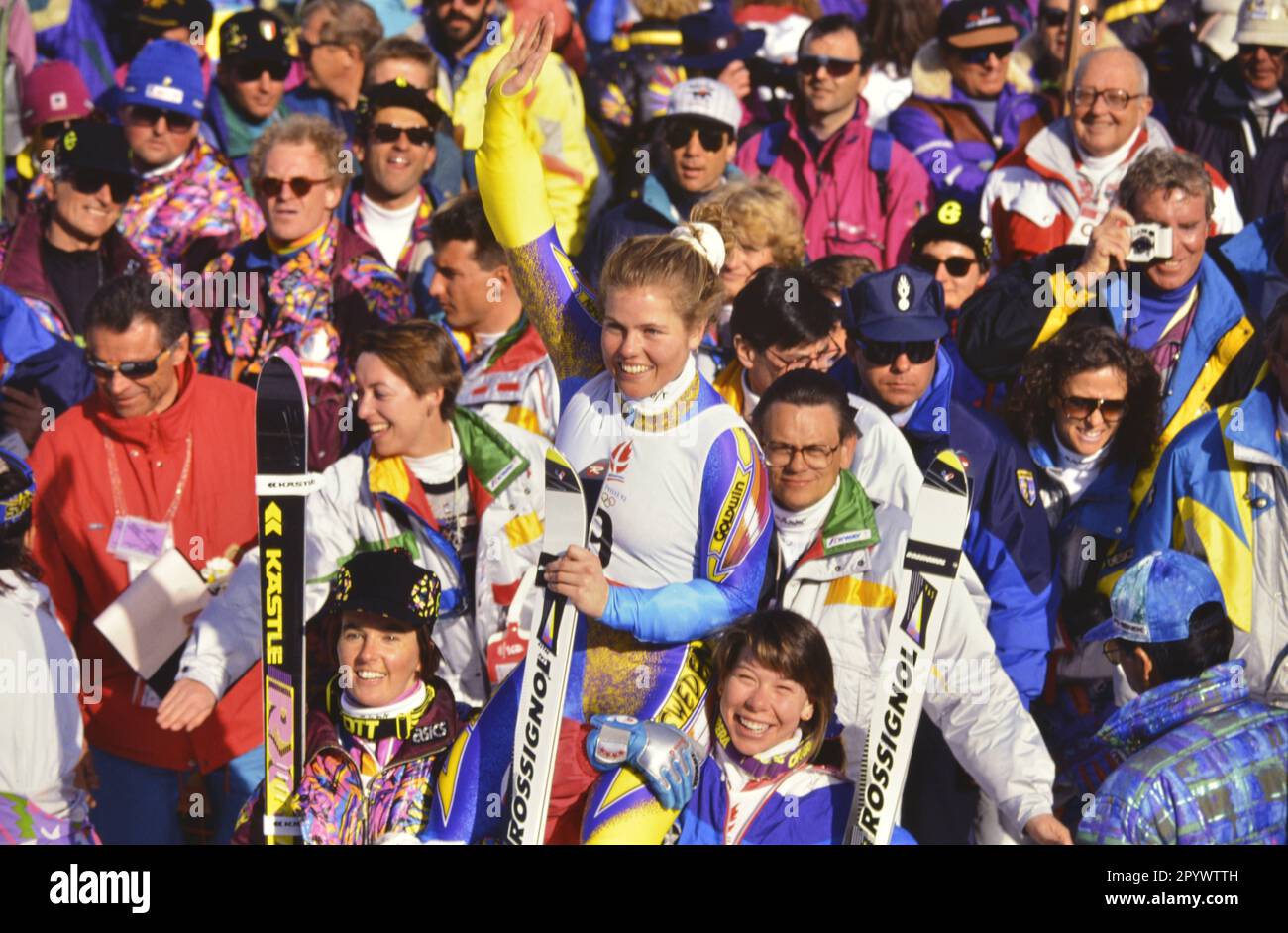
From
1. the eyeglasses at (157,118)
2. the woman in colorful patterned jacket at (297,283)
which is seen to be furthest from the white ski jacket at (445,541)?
the eyeglasses at (157,118)

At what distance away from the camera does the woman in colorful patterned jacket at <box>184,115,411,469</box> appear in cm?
688

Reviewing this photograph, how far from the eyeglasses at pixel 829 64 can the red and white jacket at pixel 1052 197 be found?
0.83 metres

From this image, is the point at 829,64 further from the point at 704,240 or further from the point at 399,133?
the point at 704,240

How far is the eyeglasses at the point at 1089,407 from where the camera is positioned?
6.25 m

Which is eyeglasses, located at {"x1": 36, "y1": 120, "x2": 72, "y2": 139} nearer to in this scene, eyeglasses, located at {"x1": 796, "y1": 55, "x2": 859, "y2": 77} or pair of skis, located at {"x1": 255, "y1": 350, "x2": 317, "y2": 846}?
pair of skis, located at {"x1": 255, "y1": 350, "x2": 317, "y2": 846}

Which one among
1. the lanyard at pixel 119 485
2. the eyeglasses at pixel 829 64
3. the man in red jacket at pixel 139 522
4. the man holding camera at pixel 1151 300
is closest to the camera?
the man in red jacket at pixel 139 522

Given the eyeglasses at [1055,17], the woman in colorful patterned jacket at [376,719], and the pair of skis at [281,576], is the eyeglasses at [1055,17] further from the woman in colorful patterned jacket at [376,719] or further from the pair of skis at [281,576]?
the woman in colorful patterned jacket at [376,719]

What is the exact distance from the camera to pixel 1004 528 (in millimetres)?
6000

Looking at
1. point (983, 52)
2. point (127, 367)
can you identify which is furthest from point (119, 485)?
point (983, 52)

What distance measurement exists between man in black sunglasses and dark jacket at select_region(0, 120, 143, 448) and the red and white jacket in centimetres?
349

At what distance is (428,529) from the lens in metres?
6.00
